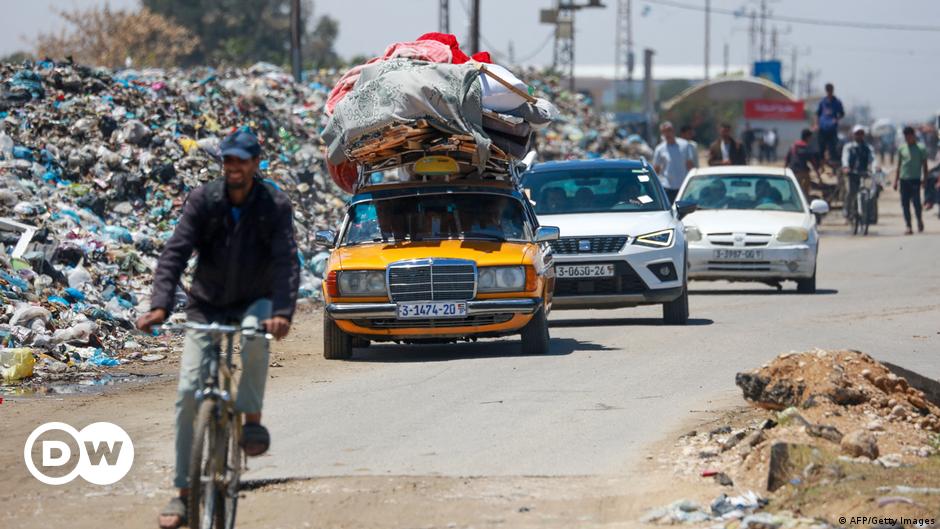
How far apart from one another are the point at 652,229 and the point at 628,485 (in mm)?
8825

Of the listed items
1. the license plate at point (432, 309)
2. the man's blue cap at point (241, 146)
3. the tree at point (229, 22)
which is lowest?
the license plate at point (432, 309)

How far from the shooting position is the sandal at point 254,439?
23.2ft

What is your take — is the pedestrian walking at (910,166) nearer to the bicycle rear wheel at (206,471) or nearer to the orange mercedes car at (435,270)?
the orange mercedes car at (435,270)

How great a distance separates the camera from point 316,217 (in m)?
26.2

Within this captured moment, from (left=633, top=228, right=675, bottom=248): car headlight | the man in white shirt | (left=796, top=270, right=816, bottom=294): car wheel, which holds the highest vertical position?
the man in white shirt

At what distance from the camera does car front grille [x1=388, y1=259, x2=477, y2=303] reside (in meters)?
13.7

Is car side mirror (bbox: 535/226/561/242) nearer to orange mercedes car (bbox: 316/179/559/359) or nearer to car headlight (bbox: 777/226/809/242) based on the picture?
orange mercedes car (bbox: 316/179/559/359)

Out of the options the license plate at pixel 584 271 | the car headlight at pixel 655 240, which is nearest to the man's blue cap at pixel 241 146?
the license plate at pixel 584 271

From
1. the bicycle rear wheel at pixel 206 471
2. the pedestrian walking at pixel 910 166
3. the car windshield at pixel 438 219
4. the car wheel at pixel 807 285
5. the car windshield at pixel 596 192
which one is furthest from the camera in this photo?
the pedestrian walking at pixel 910 166

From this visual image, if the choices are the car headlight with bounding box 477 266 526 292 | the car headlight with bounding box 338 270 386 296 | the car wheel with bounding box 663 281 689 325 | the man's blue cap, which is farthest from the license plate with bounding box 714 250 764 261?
the man's blue cap

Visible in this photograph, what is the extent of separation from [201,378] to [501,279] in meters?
6.94

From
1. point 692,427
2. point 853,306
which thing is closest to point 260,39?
point 853,306

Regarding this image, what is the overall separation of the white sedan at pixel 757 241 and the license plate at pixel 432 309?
7.66 meters

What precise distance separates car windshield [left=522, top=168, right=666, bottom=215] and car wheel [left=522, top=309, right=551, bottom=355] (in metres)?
3.70
